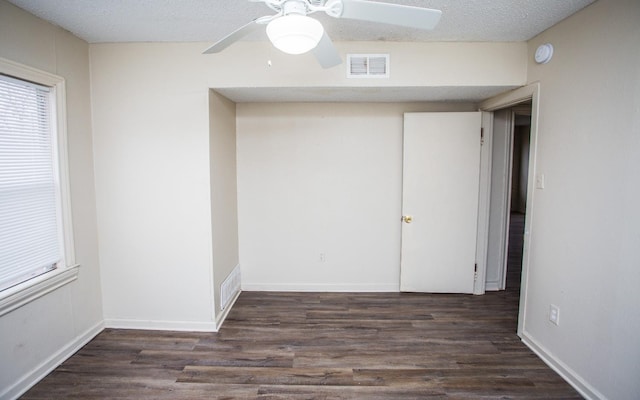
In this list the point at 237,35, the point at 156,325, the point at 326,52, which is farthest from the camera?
the point at 156,325

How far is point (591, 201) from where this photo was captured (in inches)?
76.3

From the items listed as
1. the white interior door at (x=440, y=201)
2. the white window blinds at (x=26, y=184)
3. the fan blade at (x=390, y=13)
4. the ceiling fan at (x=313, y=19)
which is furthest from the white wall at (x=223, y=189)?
the white interior door at (x=440, y=201)

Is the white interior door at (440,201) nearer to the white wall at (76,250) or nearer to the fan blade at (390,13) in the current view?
the fan blade at (390,13)

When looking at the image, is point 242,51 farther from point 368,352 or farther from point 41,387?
point 41,387

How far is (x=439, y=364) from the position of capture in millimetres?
2254

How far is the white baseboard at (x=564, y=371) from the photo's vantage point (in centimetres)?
191

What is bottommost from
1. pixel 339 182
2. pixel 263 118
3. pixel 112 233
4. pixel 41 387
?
pixel 41 387

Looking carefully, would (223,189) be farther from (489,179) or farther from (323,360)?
(489,179)

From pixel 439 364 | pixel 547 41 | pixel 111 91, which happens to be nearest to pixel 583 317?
pixel 439 364

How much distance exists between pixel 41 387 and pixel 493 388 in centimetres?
298

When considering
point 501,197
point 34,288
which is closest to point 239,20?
point 34,288

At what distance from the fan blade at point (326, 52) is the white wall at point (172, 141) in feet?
2.38

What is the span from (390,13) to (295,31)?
1.33 feet

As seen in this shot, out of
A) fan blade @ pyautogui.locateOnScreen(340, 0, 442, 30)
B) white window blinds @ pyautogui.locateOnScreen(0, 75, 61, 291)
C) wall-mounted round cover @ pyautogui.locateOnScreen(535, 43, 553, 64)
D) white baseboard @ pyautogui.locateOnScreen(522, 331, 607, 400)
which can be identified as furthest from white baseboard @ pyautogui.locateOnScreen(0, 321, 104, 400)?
wall-mounted round cover @ pyautogui.locateOnScreen(535, 43, 553, 64)
